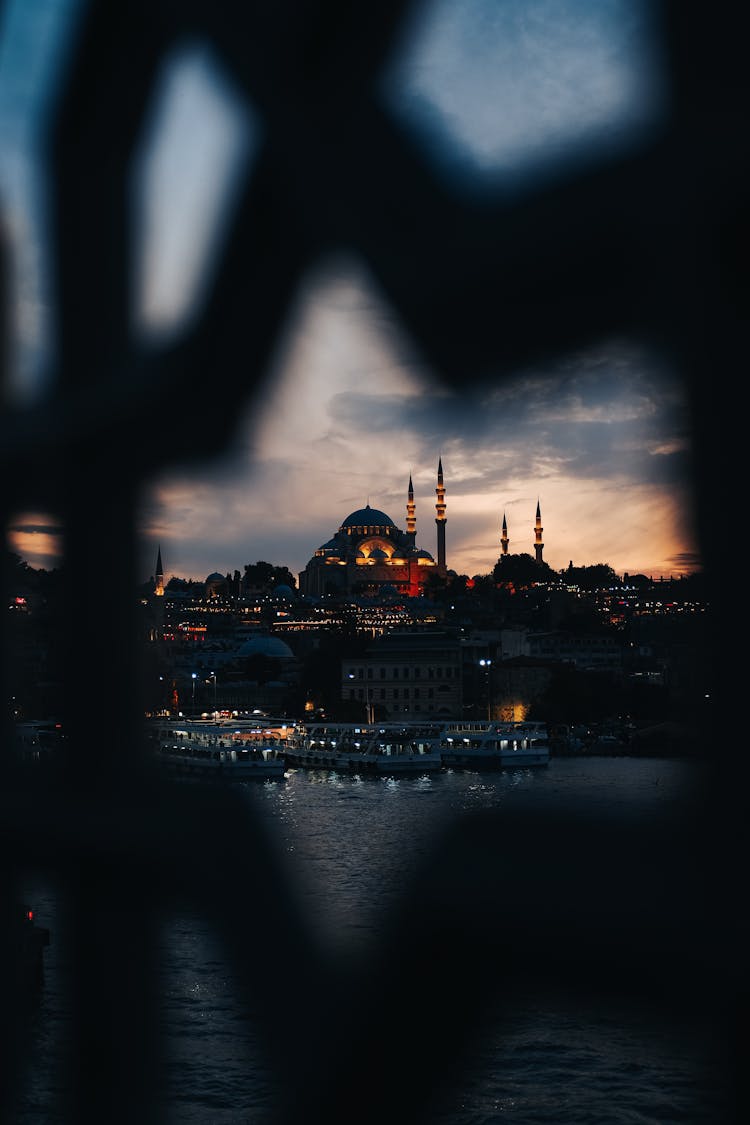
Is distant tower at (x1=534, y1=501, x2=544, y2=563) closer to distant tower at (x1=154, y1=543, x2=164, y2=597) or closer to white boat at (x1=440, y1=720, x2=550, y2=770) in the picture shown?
distant tower at (x1=154, y1=543, x2=164, y2=597)

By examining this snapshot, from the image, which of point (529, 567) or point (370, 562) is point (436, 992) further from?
point (370, 562)

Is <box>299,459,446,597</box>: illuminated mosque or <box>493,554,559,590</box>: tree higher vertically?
<box>299,459,446,597</box>: illuminated mosque

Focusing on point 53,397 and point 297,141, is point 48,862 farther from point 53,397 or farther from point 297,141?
point 297,141

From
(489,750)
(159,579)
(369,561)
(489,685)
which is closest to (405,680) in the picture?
(489,685)

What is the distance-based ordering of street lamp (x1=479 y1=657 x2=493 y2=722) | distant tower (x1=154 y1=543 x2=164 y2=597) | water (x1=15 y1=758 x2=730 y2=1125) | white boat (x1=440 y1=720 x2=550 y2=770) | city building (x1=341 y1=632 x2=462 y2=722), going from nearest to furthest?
water (x1=15 y1=758 x2=730 y2=1125), distant tower (x1=154 y1=543 x2=164 y2=597), white boat (x1=440 y1=720 x2=550 y2=770), city building (x1=341 y1=632 x2=462 y2=722), street lamp (x1=479 y1=657 x2=493 y2=722)

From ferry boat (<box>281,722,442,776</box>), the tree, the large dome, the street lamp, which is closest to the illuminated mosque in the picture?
the large dome

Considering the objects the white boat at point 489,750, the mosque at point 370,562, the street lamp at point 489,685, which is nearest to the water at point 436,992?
the white boat at point 489,750

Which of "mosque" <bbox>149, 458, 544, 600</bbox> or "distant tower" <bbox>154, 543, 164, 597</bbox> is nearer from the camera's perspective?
"distant tower" <bbox>154, 543, 164, 597</bbox>
